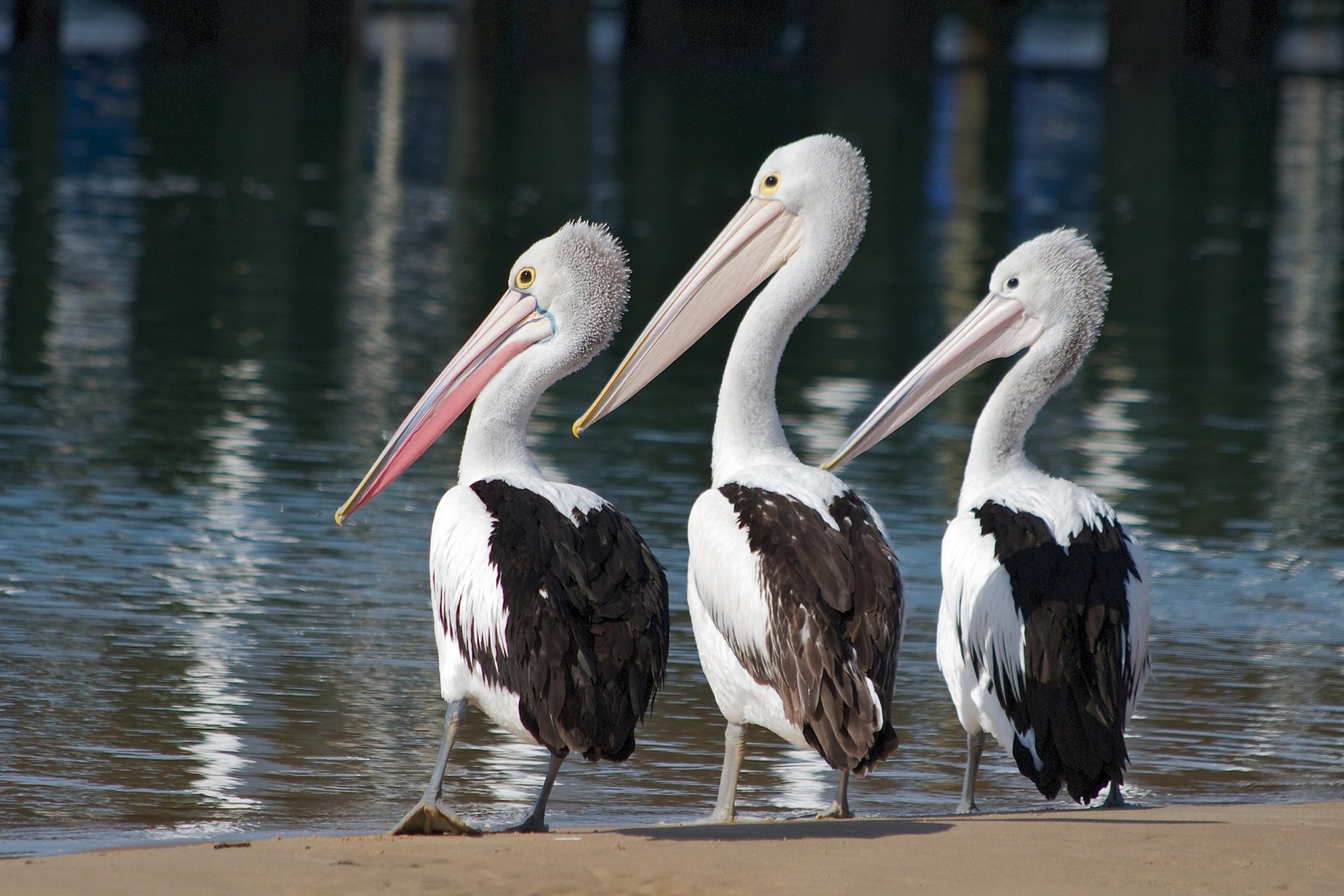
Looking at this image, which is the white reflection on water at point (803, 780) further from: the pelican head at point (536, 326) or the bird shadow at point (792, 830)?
the pelican head at point (536, 326)

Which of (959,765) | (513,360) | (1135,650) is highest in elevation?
(513,360)

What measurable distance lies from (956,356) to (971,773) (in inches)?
50.8

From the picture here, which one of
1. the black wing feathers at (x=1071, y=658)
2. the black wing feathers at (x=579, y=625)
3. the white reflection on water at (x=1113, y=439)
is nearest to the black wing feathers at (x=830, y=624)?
the black wing feathers at (x=579, y=625)

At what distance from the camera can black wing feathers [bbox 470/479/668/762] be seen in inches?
173

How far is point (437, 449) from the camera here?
29.9ft

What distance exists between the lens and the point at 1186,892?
3.99 meters

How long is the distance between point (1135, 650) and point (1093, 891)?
3.50 ft

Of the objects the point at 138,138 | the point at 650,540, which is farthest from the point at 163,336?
the point at 138,138

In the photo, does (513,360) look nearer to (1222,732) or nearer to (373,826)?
(373,826)

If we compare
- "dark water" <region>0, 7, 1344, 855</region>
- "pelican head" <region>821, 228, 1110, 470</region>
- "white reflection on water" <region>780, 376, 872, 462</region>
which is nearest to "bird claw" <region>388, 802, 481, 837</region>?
"dark water" <region>0, 7, 1344, 855</region>

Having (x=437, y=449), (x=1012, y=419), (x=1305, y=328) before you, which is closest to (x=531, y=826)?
(x=1012, y=419)

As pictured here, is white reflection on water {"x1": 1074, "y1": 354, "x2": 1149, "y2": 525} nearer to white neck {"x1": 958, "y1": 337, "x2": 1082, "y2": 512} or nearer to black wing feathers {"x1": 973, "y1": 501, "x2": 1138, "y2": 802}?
white neck {"x1": 958, "y1": 337, "x2": 1082, "y2": 512}

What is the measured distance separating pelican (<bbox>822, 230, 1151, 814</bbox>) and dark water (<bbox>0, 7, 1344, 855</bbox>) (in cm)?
45

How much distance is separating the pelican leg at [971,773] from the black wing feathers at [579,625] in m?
0.88
